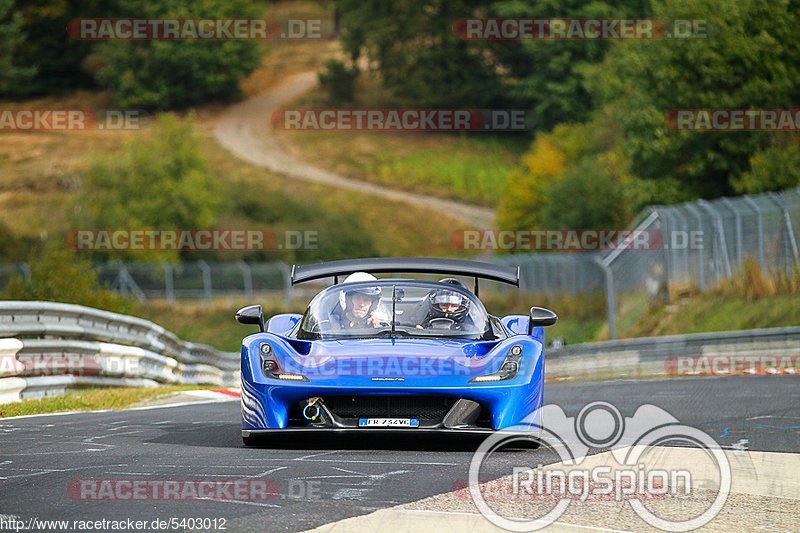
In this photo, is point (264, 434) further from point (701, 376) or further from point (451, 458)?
point (701, 376)

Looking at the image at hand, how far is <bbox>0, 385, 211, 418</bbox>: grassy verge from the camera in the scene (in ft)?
42.0

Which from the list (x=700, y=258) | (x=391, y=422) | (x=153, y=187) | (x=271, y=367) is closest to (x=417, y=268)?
(x=271, y=367)

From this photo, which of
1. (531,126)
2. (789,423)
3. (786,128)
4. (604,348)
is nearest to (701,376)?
(604,348)

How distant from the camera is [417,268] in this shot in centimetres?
1068

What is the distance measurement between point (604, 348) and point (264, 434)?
54.7ft

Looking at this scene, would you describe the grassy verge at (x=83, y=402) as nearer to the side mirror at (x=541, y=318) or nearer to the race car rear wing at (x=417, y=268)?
the race car rear wing at (x=417, y=268)

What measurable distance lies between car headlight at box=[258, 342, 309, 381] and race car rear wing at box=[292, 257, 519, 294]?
1.36 metres

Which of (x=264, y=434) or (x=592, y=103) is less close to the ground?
(x=592, y=103)

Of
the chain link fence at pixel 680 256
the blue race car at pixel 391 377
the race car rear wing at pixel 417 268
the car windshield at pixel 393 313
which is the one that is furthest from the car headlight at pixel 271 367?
the chain link fence at pixel 680 256

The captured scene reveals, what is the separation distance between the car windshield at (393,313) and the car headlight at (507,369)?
0.60 metres

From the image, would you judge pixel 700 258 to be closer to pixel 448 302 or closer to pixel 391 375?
pixel 448 302

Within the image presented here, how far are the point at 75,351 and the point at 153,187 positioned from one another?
4992 centimetres

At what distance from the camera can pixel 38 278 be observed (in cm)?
2319

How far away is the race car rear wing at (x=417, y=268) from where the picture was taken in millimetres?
10609
